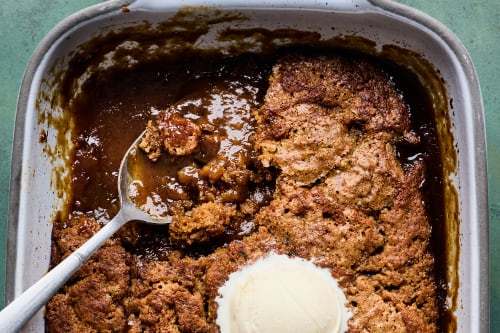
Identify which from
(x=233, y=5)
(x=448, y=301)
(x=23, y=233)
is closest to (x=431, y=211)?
(x=448, y=301)

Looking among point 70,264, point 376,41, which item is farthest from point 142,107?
point 376,41

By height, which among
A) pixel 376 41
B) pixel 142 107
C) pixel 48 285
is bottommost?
pixel 48 285

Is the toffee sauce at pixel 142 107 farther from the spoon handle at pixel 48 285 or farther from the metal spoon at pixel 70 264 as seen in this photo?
the spoon handle at pixel 48 285

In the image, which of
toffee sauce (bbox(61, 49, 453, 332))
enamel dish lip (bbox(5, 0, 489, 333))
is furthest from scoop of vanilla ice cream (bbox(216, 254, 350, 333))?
enamel dish lip (bbox(5, 0, 489, 333))

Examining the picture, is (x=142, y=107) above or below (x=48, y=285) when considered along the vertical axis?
above

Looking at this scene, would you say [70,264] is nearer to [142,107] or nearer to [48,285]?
[48,285]

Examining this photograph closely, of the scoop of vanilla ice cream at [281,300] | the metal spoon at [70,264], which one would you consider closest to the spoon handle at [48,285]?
the metal spoon at [70,264]

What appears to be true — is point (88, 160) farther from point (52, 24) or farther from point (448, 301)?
point (448, 301)
